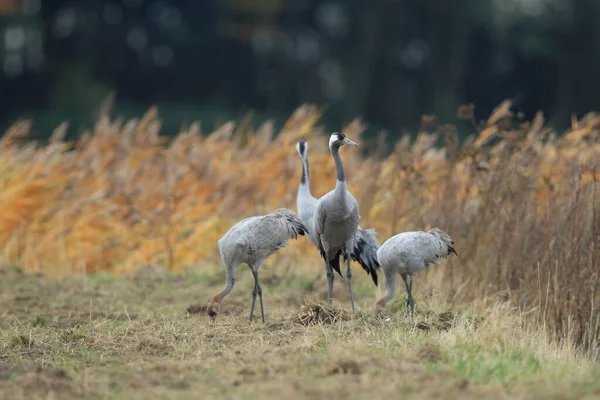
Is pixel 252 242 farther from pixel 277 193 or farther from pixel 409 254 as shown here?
pixel 277 193

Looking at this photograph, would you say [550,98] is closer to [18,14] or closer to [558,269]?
[18,14]

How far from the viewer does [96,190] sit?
11469 millimetres

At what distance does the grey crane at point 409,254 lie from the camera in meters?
7.47

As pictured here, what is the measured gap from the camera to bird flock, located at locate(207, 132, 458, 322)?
7.52m

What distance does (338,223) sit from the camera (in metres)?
7.83

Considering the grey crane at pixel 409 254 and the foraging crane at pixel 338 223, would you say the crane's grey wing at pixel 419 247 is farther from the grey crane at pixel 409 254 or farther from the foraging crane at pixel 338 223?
the foraging crane at pixel 338 223

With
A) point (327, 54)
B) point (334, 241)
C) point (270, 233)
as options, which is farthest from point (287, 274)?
point (327, 54)

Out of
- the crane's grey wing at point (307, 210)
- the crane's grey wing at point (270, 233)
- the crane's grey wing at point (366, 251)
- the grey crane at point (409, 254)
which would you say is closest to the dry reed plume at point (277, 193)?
the crane's grey wing at point (366, 251)

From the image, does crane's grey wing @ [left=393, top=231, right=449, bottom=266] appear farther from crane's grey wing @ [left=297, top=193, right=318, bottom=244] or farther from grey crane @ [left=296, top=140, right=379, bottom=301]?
crane's grey wing @ [left=297, top=193, right=318, bottom=244]

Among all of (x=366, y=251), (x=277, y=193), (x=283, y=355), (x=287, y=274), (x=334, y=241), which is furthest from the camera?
(x=277, y=193)

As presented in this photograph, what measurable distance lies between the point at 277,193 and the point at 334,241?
3.36 m

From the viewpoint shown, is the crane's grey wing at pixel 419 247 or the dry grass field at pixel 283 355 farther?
the crane's grey wing at pixel 419 247

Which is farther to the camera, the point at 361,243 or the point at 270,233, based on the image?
the point at 361,243

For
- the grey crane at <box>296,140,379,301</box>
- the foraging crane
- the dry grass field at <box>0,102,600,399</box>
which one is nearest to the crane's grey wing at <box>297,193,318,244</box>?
the grey crane at <box>296,140,379,301</box>
